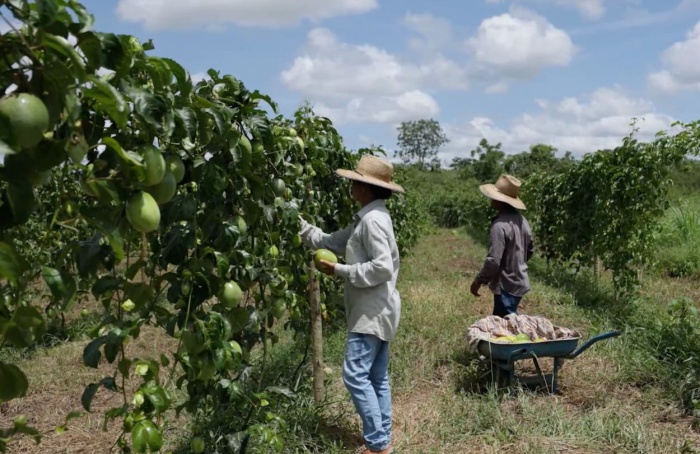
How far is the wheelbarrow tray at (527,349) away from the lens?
143 inches

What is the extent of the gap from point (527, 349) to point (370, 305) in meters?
1.21

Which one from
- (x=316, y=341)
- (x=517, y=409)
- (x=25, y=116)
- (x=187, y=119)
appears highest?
(x=187, y=119)

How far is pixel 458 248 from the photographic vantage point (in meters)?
14.6

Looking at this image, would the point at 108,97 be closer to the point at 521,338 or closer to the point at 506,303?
the point at 521,338

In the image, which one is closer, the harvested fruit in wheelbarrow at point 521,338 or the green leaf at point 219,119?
the green leaf at point 219,119

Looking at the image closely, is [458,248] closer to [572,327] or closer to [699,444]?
[572,327]

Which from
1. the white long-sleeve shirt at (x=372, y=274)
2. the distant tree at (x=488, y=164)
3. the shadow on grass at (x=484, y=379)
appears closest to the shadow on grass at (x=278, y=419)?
the white long-sleeve shirt at (x=372, y=274)

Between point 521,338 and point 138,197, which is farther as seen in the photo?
point 521,338

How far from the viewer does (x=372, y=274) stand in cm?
291

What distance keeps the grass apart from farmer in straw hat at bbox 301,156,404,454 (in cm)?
32

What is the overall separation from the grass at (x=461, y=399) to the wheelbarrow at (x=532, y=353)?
90 mm

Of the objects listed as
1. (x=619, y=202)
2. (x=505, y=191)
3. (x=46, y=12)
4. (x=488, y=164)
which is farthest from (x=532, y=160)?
(x=46, y=12)

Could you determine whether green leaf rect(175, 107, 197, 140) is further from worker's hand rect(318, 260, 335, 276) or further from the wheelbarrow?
the wheelbarrow

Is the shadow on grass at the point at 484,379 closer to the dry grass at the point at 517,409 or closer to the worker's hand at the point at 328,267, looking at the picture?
the dry grass at the point at 517,409
